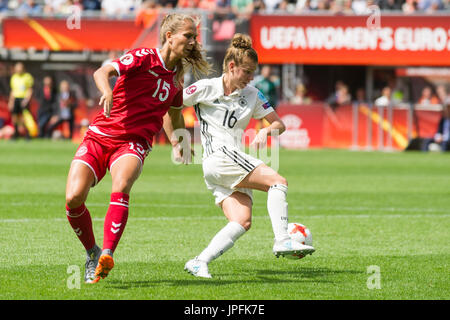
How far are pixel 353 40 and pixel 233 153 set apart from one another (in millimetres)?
19109

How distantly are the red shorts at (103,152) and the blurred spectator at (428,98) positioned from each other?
66.2 feet

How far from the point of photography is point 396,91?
28.5 meters

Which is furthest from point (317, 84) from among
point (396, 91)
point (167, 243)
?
point (167, 243)

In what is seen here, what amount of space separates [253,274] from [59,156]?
14.3 m

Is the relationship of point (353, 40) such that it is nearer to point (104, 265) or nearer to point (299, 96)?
point (299, 96)

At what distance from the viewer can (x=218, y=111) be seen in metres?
7.37

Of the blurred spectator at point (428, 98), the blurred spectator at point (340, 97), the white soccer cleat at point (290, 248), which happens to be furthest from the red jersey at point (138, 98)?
the blurred spectator at point (428, 98)

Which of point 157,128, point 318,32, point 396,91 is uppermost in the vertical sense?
point 157,128

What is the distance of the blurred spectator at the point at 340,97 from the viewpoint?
25.9 metres

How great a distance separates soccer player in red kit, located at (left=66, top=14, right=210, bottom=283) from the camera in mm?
6762

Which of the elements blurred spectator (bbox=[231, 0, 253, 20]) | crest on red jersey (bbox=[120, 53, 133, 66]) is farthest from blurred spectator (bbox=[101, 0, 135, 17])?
crest on red jersey (bbox=[120, 53, 133, 66])

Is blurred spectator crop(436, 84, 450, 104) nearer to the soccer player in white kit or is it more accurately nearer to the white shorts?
the soccer player in white kit

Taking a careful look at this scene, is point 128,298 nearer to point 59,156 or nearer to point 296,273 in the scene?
point 296,273

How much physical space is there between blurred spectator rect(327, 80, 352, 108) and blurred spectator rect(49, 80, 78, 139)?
765cm
